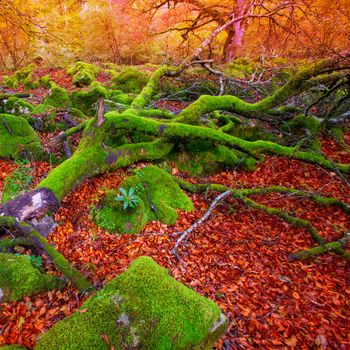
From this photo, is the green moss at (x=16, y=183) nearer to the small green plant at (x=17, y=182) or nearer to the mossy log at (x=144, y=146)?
the small green plant at (x=17, y=182)

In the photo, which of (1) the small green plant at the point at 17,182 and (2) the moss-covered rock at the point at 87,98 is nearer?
(1) the small green plant at the point at 17,182

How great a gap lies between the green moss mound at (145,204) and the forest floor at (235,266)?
0.16 metres

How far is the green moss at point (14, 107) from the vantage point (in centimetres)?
813

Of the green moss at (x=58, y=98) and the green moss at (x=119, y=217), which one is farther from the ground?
the green moss at (x=58, y=98)

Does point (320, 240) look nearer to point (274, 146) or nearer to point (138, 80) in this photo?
point (274, 146)

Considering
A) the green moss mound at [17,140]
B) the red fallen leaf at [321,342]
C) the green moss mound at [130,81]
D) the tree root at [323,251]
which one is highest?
the green moss mound at [130,81]

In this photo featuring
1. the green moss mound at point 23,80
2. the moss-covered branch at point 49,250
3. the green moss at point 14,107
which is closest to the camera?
the moss-covered branch at point 49,250

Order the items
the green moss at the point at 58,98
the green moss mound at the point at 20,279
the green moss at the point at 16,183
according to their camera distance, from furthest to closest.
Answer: the green moss at the point at 58,98 → the green moss at the point at 16,183 → the green moss mound at the point at 20,279

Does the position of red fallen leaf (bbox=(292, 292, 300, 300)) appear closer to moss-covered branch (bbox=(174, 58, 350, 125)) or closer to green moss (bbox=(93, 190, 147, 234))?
green moss (bbox=(93, 190, 147, 234))

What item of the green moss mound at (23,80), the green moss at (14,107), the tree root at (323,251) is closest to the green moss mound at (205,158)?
the tree root at (323,251)

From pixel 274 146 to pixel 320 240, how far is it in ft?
9.18

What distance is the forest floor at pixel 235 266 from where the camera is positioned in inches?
122

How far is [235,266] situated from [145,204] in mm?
1931

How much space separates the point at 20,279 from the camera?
3314 millimetres
